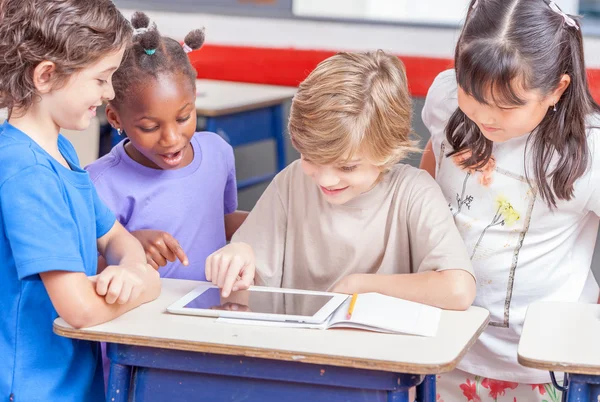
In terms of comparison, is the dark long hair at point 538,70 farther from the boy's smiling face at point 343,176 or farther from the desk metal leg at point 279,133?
the desk metal leg at point 279,133

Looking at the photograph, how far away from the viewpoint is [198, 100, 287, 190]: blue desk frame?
3.45 meters

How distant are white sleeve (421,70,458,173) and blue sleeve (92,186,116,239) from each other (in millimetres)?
726

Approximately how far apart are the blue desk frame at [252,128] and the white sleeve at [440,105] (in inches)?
59.8

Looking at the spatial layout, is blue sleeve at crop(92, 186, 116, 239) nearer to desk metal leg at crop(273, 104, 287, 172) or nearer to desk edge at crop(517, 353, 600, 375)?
desk edge at crop(517, 353, 600, 375)

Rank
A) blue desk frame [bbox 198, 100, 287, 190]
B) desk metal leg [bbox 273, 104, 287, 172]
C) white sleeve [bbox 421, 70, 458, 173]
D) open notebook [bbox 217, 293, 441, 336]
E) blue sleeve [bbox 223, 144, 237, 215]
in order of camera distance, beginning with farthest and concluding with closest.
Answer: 1. desk metal leg [bbox 273, 104, 287, 172]
2. blue desk frame [bbox 198, 100, 287, 190]
3. blue sleeve [bbox 223, 144, 237, 215]
4. white sleeve [bbox 421, 70, 458, 173]
5. open notebook [bbox 217, 293, 441, 336]

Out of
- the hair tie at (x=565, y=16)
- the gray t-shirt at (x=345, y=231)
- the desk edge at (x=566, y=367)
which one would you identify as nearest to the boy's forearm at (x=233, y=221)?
the gray t-shirt at (x=345, y=231)

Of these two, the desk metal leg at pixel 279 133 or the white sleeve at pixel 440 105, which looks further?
the desk metal leg at pixel 279 133

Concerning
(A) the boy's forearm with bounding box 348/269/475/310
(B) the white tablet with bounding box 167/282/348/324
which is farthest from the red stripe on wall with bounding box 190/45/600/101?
(B) the white tablet with bounding box 167/282/348/324

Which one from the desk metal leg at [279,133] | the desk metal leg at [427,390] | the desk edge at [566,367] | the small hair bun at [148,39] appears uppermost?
the small hair bun at [148,39]

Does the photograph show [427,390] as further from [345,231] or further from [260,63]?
[260,63]

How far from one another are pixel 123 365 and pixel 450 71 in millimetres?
1015

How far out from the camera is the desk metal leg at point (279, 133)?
3885mm

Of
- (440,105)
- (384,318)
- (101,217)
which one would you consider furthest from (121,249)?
(440,105)

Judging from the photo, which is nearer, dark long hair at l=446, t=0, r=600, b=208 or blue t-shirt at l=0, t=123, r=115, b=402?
blue t-shirt at l=0, t=123, r=115, b=402
